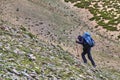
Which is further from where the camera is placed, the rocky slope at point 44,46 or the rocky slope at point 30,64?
the rocky slope at point 44,46

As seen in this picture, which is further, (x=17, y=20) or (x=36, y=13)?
(x=36, y=13)

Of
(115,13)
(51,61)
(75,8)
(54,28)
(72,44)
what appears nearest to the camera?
(51,61)

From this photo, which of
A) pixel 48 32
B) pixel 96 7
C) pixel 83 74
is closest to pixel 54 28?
pixel 48 32

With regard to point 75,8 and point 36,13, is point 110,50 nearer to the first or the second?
point 36,13

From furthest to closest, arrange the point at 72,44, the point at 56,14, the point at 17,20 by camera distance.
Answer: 1. the point at 56,14
2. the point at 17,20
3. the point at 72,44

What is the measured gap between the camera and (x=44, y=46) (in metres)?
25.5

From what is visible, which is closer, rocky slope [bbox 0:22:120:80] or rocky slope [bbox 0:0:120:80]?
rocky slope [bbox 0:22:120:80]

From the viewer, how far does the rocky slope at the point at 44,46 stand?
17.6 m

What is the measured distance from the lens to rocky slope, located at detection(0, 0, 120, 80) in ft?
57.6

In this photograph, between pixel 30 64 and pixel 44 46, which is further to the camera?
pixel 44 46

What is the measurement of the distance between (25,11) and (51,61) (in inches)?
1099

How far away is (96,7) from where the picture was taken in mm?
72000

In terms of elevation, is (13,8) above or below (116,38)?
Result: above

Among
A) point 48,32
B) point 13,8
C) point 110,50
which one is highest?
point 13,8
